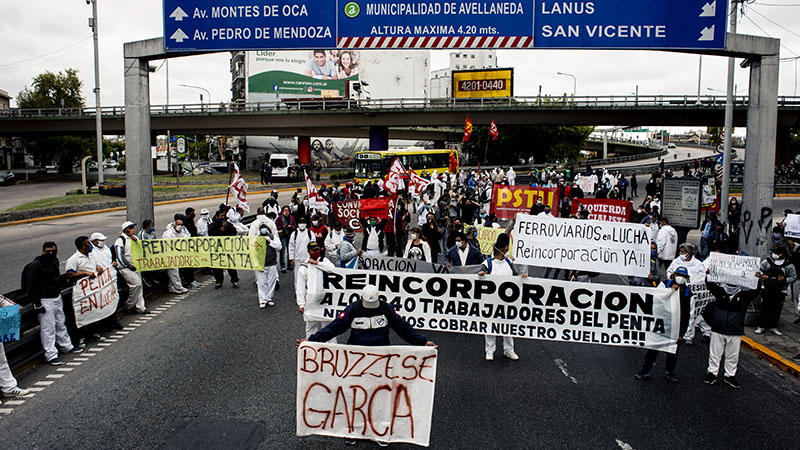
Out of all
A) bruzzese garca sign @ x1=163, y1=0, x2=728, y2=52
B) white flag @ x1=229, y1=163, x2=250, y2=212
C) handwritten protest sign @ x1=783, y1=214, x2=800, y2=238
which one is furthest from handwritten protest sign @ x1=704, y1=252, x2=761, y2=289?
white flag @ x1=229, y1=163, x2=250, y2=212

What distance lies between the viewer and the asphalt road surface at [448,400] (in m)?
6.05

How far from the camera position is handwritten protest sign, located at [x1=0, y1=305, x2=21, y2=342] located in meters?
6.94

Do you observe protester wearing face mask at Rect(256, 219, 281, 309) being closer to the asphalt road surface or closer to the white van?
the asphalt road surface

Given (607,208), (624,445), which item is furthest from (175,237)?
(607,208)

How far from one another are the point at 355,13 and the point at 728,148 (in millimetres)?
12409

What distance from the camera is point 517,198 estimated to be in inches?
656

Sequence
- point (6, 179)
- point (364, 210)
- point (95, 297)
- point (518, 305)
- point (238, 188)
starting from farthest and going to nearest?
point (6, 179) < point (238, 188) < point (364, 210) < point (95, 297) < point (518, 305)

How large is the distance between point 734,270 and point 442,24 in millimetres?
7284

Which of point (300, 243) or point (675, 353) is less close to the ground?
point (300, 243)

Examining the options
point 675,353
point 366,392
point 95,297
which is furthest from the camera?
point 95,297

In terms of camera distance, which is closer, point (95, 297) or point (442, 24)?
point (95, 297)

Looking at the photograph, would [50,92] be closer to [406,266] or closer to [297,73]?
[297,73]

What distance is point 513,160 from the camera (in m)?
73.0

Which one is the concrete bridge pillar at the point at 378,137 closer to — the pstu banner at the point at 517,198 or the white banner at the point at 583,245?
the pstu banner at the point at 517,198
